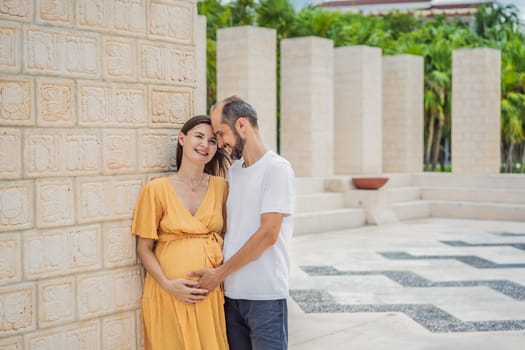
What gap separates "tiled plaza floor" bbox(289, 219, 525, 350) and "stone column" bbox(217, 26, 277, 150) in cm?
350

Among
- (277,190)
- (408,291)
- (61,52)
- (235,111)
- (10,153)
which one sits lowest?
(408,291)

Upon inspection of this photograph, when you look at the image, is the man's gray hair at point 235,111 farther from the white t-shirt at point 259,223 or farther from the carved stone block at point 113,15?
the carved stone block at point 113,15

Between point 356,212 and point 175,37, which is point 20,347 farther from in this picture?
point 356,212

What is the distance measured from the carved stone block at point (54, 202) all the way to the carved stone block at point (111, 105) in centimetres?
28

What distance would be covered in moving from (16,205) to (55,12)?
81 centimetres

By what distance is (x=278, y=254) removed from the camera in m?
2.72

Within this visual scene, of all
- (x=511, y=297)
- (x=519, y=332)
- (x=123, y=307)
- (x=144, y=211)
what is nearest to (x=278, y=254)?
(x=144, y=211)

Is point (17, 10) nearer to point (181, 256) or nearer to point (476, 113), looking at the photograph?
point (181, 256)

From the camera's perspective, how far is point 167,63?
321 centimetres

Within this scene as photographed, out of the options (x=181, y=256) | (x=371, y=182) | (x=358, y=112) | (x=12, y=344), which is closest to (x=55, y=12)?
(x=181, y=256)

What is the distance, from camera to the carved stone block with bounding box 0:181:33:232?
8.77 feet

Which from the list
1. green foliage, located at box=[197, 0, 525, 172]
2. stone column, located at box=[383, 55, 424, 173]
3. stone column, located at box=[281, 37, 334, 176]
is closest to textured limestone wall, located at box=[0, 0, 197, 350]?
stone column, located at box=[281, 37, 334, 176]

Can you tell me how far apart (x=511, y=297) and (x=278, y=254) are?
4226 millimetres

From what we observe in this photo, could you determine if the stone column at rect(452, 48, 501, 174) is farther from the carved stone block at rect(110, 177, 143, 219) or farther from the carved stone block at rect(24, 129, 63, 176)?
the carved stone block at rect(24, 129, 63, 176)
